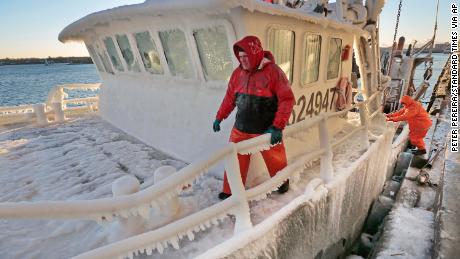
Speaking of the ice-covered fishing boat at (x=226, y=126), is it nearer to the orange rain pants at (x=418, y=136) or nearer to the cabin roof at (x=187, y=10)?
the cabin roof at (x=187, y=10)

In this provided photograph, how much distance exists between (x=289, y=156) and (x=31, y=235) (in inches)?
137

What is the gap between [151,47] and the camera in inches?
206

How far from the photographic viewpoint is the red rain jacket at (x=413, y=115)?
26.6 ft

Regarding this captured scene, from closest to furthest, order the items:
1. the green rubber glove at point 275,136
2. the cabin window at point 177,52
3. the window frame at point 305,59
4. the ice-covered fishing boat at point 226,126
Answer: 1. the ice-covered fishing boat at point 226,126
2. the green rubber glove at point 275,136
3. the cabin window at point 177,52
4. the window frame at point 305,59

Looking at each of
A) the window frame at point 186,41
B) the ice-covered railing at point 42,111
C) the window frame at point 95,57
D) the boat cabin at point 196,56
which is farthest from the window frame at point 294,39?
the ice-covered railing at point 42,111

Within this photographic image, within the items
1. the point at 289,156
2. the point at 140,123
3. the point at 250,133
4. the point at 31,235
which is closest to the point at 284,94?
the point at 250,133

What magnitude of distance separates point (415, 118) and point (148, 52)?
7.46 m

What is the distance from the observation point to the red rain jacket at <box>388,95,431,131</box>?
26.6 feet

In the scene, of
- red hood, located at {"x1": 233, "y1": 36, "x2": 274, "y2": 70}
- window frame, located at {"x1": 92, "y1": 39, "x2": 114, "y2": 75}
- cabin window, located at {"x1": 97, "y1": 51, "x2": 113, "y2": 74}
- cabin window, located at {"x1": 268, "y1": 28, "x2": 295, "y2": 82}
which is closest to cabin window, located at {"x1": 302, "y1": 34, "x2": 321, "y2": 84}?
cabin window, located at {"x1": 268, "y1": 28, "x2": 295, "y2": 82}

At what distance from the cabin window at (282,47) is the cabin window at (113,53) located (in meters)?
3.77

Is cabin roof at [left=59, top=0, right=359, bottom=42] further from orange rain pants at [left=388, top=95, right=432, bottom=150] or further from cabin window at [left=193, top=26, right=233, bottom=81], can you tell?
orange rain pants at [left=388, top=95, right=432, bottom=150]

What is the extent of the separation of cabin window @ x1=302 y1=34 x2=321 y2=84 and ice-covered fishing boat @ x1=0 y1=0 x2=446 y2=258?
3 cm

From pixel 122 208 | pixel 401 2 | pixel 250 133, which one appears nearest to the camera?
pixel 122 208

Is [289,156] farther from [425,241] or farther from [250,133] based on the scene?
[425,241]
